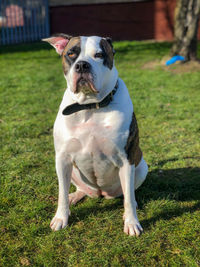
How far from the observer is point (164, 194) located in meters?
3.60

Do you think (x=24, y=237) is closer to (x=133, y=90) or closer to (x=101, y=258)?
(x=101, y=258)

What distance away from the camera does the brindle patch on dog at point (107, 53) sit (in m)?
2.73

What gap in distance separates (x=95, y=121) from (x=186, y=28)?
7116mm

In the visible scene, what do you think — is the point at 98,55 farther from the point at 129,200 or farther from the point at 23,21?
the point at 23,21

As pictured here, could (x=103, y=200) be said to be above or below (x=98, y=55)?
below

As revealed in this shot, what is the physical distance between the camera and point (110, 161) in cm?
293

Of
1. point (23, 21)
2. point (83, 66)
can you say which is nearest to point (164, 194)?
point (83, 66)

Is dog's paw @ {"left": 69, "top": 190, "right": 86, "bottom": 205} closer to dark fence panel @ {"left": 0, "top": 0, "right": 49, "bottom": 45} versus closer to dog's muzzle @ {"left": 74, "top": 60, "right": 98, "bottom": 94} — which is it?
dog's muzzle @ {"left": 74, "top": 60, "right": 98, "bottom": 94}

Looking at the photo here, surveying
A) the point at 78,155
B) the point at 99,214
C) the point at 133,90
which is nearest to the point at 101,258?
the point at 99,214

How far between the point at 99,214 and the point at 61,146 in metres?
0.85

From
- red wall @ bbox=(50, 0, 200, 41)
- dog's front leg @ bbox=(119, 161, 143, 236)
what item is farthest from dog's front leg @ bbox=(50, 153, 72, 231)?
red wall @ bbox=(50, 0, 200, 41)

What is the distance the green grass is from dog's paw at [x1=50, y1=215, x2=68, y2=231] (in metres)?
0.06

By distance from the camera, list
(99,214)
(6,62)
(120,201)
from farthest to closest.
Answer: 1. (6,62)
2. (120,201)
3. (99,214)

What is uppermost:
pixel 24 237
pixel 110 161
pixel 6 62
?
pixel 110 161
